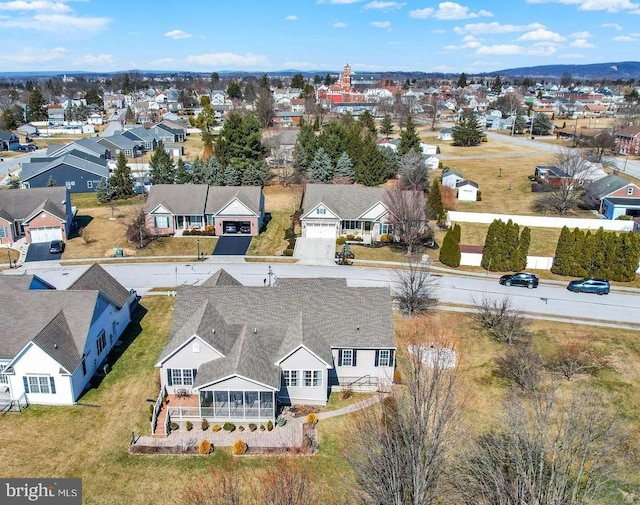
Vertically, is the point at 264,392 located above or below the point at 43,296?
below

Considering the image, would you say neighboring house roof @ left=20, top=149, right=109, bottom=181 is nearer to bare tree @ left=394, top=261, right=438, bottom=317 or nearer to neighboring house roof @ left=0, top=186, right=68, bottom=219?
neighboring house roof @ left=0, top=186, right=68, bottom=219

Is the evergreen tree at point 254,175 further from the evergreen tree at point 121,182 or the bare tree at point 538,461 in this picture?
the bare tree at point 538,461

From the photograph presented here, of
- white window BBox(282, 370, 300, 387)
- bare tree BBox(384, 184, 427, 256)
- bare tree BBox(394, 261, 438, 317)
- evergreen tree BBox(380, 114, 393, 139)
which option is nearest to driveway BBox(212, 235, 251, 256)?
bare tree BBox(384, 184, 427, 256)

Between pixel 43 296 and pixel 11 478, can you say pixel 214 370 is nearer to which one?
pixel 11 478

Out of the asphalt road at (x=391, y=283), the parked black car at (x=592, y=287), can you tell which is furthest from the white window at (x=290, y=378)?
the parked black car at (x=592, y=287)

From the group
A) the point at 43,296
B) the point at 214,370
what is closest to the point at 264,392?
the point at 214,370

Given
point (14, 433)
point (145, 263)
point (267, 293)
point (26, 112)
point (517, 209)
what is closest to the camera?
point (14, 433)
